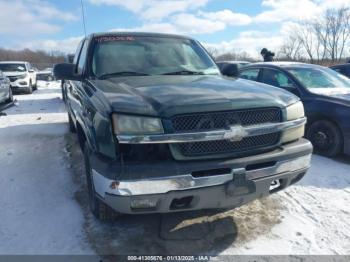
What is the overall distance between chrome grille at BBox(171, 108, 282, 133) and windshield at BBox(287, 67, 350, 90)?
368 cm

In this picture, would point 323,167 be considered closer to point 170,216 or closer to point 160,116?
point 170,216

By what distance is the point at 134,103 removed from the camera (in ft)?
8.48

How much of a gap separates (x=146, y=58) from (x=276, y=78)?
3.43 meters

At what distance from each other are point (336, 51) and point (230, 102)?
206ft

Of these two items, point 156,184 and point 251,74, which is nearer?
point 156,184

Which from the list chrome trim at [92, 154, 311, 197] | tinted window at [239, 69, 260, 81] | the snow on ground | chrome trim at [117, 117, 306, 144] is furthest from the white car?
chrome trim at [117, 117, 306, 144]

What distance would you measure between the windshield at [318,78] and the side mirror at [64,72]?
13.5 ft

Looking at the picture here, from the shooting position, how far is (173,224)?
10.7 feet

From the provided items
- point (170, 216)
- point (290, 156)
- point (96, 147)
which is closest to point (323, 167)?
point (290, 156)

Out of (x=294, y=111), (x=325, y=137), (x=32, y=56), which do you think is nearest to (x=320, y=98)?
(x=325, y=137)

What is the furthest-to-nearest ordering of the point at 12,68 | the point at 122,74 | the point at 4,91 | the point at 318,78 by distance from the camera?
the point at 12,68
the point at 4,91
the point at 318,78
the point at 122,74

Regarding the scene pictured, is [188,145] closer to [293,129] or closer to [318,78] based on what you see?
[293,129]

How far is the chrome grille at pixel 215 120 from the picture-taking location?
2.51m

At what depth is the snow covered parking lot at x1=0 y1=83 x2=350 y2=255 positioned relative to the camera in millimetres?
2895
